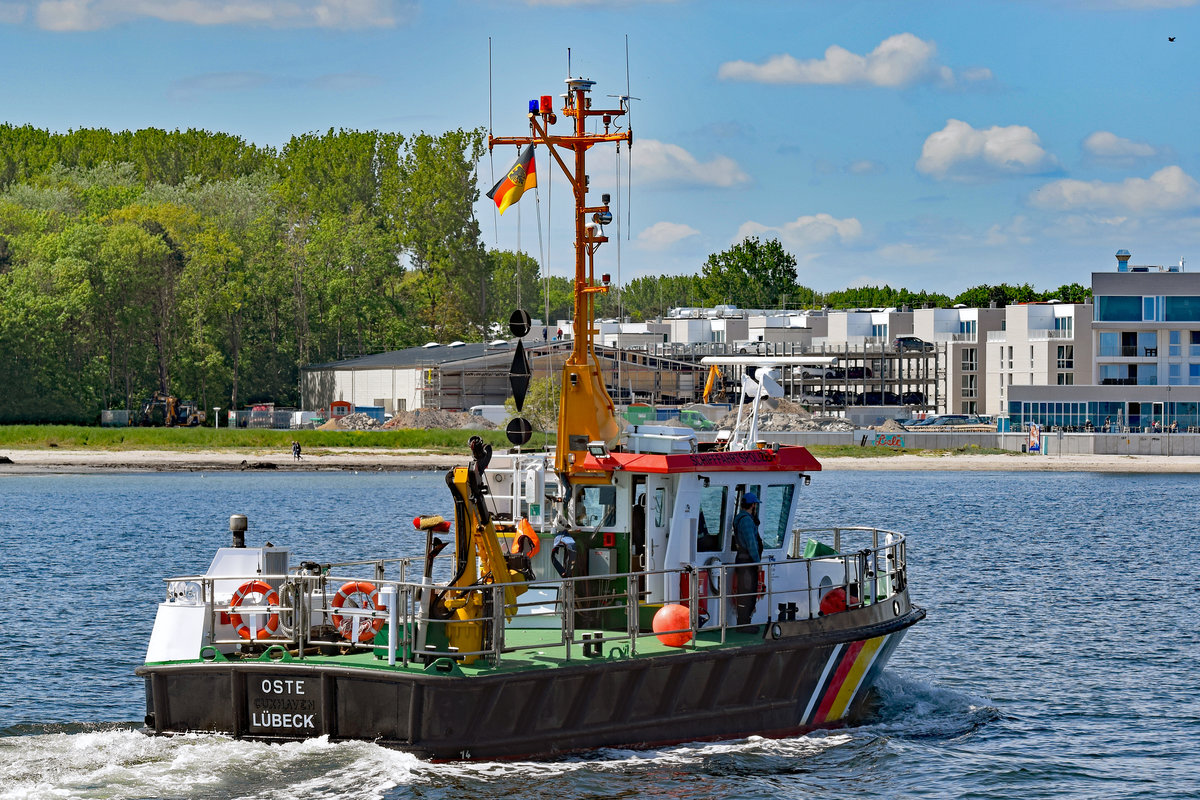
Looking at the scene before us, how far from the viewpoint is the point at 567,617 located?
49.1 ft

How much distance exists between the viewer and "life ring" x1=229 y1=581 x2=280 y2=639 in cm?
1494

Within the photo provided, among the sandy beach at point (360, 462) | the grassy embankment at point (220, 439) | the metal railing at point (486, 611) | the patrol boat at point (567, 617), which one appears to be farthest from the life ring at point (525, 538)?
the grassy embankment at point (220, 439)

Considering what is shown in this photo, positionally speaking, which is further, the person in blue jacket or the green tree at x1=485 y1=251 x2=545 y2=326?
the green tree at x1=485 y1=251 x2=545 y2=326

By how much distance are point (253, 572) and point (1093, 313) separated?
274ft

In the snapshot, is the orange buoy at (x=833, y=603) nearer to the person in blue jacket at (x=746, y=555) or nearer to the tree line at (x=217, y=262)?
the person in blue jacket at (x=746, y=555)

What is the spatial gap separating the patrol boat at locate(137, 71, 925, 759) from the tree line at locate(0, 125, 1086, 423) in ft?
231

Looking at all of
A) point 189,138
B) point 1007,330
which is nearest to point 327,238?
point 189,138

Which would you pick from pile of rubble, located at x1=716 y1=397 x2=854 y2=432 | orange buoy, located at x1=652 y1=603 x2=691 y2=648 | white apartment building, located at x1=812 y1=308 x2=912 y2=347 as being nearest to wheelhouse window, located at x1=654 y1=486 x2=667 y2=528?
orange buoy, located at x1=652 y1=603 x2=691 y2=648

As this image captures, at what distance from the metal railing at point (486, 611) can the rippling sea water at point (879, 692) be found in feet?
3.63

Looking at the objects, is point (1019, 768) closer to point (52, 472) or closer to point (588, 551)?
point (588, 551)

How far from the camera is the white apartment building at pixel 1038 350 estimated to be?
309 ft

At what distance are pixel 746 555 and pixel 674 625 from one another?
5.60 feet

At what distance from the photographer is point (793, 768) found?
1620 centimetres

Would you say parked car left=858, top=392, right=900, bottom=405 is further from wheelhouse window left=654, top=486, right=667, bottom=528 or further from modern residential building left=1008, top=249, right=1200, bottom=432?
wheelhouse window left=654, top=486, right=667, bottom=528
